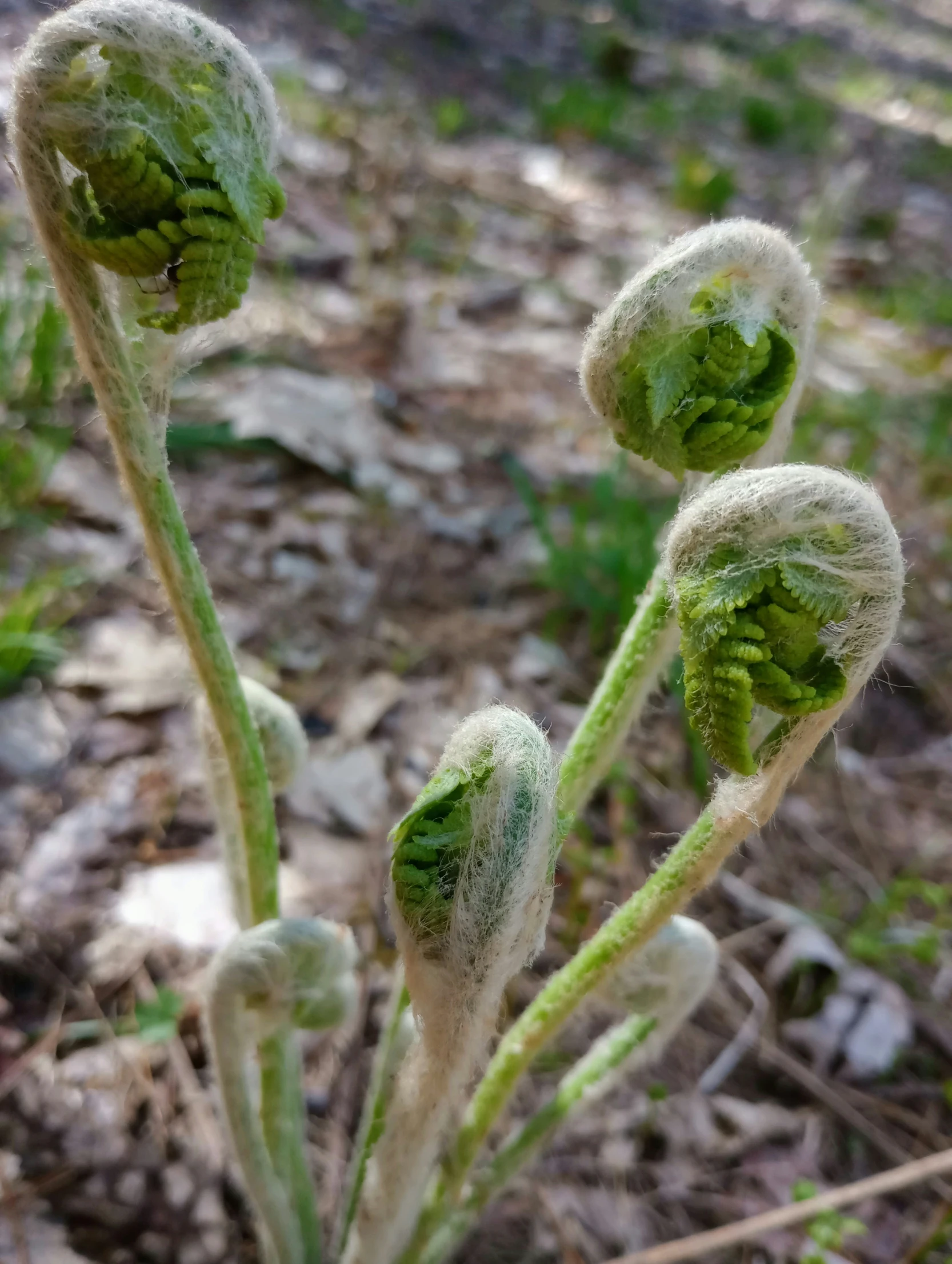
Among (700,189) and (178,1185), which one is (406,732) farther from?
(700,189)

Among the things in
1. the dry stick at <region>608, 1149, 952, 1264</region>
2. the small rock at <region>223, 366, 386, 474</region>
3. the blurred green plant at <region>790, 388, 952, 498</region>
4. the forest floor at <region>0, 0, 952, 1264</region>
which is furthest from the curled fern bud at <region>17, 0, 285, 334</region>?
the blurred green plant at <region>790, 388, 952, 498</region>

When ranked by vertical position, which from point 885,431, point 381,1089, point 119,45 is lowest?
point 885,431

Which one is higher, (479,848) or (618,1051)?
(479,848)

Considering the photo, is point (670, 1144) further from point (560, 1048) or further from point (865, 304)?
point (865, 304)

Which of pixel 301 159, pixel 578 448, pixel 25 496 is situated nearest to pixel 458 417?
pixel 578 448

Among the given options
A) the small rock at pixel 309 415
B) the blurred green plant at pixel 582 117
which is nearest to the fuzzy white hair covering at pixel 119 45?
the small rock at pixel 309 415

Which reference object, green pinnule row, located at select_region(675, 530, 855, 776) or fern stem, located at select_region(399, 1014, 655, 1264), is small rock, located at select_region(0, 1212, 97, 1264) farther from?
green pinnule row, located at select_region(675, 530, 855, 776)

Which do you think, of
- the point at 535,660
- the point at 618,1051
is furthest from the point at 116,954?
the point at 535,660
